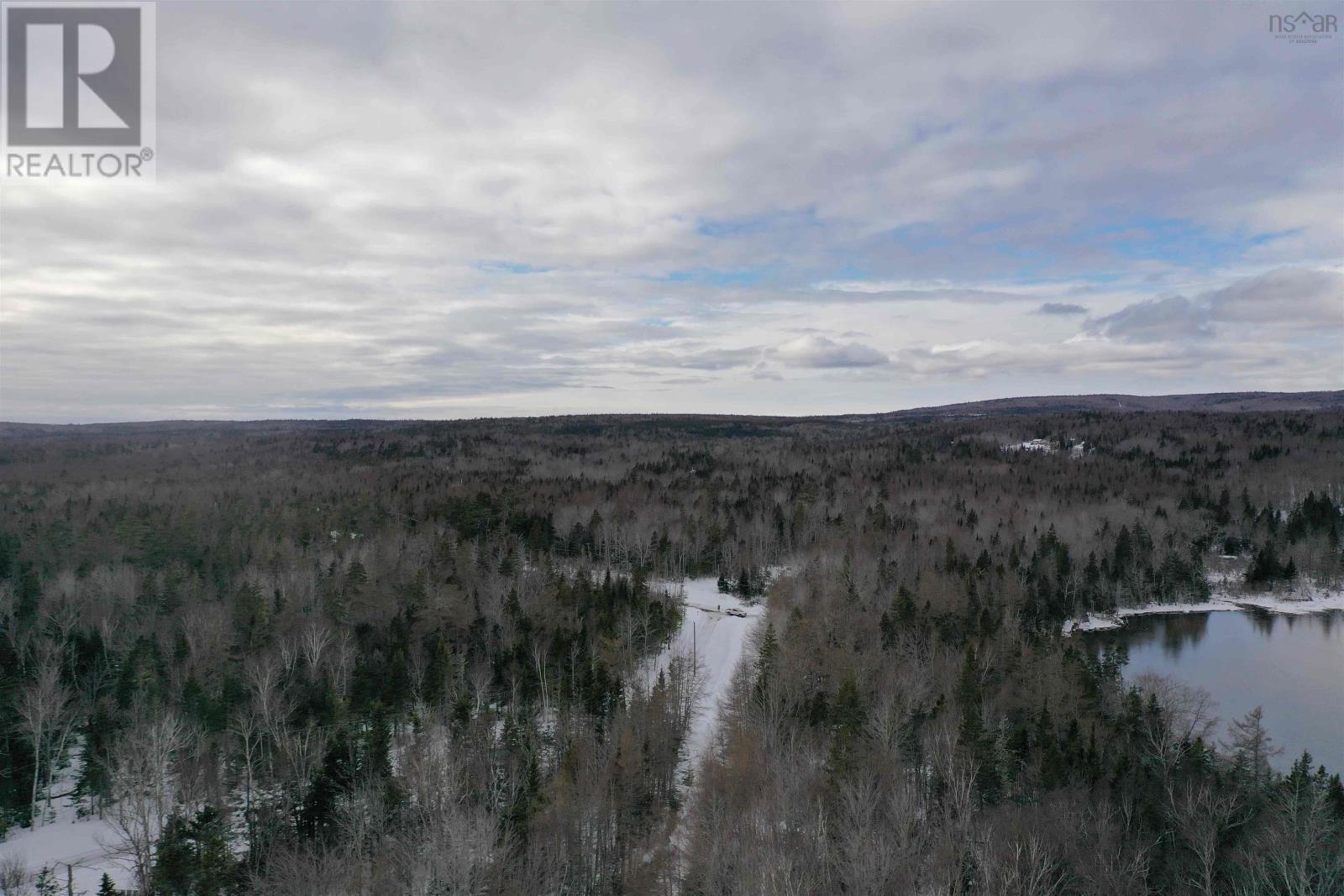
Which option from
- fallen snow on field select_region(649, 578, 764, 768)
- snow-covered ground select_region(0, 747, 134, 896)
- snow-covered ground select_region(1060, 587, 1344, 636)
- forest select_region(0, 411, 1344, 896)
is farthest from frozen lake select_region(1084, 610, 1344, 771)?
snow-covered ground select_region(0, 747, 134, 896)

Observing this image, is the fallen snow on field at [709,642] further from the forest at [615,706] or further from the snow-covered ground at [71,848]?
the snow-covered ground at [71,848]

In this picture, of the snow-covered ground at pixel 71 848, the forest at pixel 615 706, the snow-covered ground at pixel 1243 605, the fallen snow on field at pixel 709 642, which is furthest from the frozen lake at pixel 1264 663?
the snow-covered ground at pixel 71 848

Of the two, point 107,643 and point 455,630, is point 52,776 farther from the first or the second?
point 455,630

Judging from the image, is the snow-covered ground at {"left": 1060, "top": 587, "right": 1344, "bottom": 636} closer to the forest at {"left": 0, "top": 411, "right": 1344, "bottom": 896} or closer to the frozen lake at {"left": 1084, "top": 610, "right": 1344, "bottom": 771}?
the frozen lake at {"left": 1084, "top": 610, "right": 1344, "bottom": 771}

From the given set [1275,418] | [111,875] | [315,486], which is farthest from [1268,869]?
[1275,418]

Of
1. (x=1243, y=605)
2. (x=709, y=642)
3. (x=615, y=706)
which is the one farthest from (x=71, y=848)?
(x=1243, y=605)
